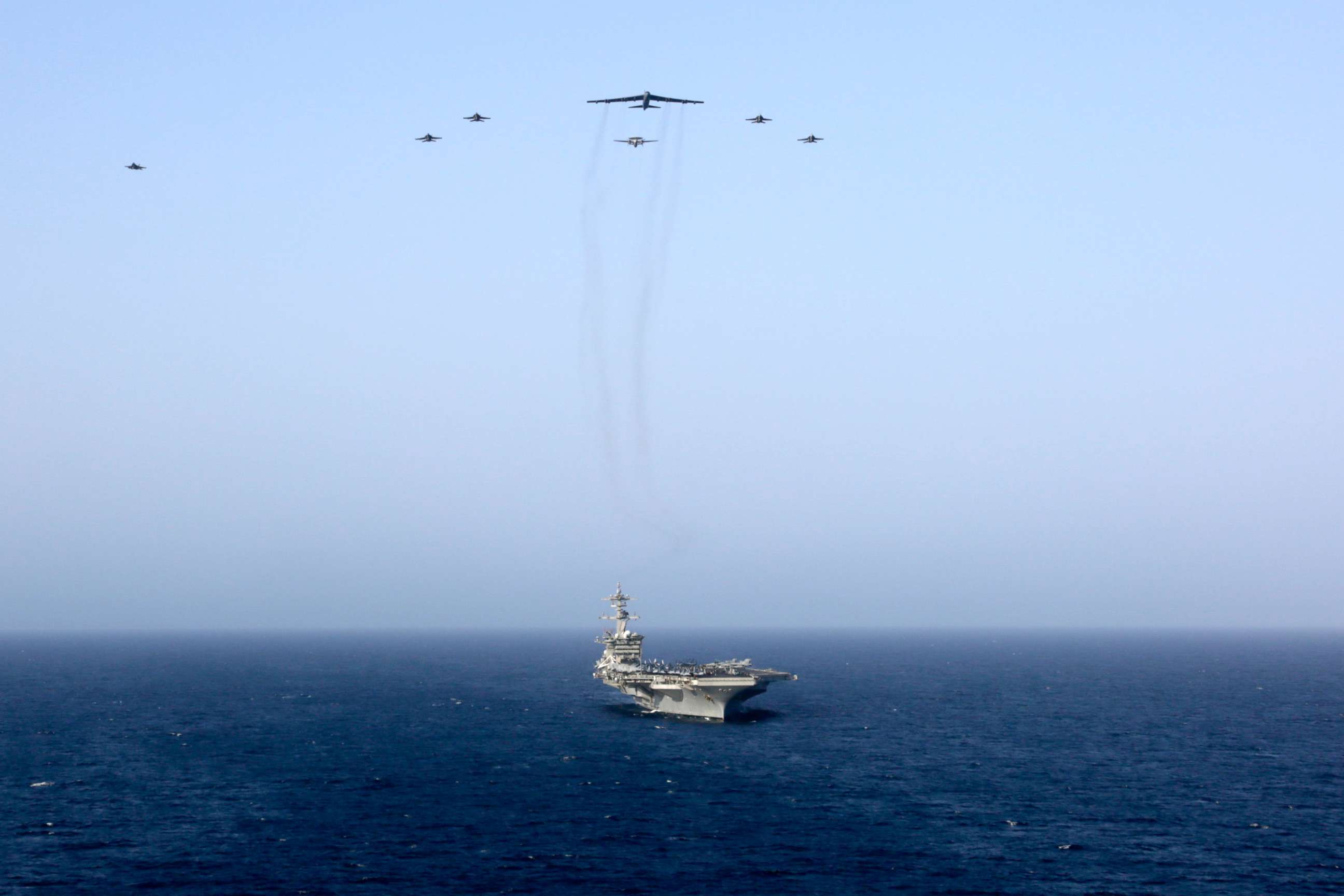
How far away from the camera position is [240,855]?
7144 centimetres

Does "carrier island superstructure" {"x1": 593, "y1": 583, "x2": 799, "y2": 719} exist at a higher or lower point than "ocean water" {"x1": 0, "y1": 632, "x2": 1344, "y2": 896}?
higher

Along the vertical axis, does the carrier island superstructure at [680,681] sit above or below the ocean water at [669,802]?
above

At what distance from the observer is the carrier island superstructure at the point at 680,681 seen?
133 meters

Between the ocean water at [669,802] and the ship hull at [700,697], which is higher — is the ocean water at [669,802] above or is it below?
below

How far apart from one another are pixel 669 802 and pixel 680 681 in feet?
165

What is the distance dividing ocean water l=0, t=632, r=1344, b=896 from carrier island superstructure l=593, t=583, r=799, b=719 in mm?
3018

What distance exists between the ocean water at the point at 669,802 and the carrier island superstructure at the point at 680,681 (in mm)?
3018

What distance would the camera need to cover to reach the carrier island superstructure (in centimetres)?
13338

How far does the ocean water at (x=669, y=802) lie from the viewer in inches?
2655

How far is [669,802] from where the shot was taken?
3430 inches

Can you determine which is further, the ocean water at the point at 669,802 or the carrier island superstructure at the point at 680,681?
the carrier island superstructure at the point at 680,681

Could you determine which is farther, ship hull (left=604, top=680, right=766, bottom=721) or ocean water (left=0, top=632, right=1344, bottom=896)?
ship hull (left=604, top=680, right=766, bottom=721)

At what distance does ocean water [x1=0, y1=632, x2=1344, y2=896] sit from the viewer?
67.4m

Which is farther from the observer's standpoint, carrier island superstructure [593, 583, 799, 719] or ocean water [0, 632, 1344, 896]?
carrier island superstructure [593, 583, 799, 719]
